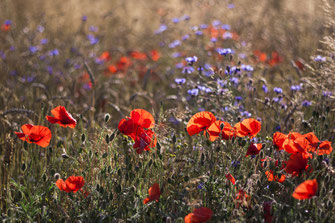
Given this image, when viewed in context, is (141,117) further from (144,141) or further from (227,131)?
(227,131)

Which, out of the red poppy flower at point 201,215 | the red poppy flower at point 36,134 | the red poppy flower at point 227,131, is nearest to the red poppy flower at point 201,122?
the red poppy flower at point 227,131

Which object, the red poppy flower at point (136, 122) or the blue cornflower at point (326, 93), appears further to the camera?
the blue cornflower at point (326, 93)

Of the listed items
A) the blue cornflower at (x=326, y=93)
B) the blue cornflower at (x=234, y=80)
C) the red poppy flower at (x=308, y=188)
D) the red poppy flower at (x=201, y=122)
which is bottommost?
the blue cornflower at (x=234, y=80)

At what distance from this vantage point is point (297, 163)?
1892mm

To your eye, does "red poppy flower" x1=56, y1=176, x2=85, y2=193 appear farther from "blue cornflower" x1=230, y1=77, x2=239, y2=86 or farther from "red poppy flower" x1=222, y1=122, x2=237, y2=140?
"blue cornflower" x1=230, y1=77, x2=239, y2=86

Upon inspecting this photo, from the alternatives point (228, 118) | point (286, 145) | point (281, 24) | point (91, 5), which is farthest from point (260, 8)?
point (286, 145)

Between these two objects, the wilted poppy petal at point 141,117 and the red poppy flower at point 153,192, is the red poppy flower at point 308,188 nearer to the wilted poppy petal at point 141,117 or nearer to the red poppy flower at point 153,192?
the red poppy flower at point 153,192

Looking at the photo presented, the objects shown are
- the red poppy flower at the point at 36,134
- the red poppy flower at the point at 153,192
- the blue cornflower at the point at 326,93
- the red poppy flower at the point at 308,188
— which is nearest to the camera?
the red poppy flower at the point at 308,188

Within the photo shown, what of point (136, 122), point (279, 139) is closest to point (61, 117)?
point (136, 122)

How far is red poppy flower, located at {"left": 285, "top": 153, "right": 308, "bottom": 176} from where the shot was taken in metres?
1.89

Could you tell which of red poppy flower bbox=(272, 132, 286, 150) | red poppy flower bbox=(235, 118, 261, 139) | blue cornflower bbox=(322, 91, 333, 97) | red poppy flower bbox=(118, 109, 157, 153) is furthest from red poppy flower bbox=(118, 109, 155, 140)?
blue cornflower bbox=(322, 91, 333, 97)

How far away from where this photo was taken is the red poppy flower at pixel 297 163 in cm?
189

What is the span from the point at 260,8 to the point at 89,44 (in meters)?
2.59

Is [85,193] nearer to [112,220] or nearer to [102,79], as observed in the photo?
[112,220]
